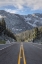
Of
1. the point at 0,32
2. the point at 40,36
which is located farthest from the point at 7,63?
the point at 40,36

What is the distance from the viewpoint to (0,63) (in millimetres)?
12891

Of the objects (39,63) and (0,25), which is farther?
(0,25)

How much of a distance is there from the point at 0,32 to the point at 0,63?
12000cm

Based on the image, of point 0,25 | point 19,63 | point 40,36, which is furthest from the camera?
point 40,36

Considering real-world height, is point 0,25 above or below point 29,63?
above

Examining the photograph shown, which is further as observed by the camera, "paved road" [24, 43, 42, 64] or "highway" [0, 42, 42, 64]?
"paved road" [24, 43, 42, 64]

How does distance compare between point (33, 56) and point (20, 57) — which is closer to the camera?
point (20, 57)

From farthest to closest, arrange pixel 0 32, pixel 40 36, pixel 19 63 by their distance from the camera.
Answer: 1. pixel 40 36
2. pixel 0 32
3. pixel 19 63

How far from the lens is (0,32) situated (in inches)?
5212

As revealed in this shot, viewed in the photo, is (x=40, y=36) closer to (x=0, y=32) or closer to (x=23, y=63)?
(x=0, y=32)

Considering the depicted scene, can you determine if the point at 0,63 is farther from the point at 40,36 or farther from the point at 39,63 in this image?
the point at 40,36

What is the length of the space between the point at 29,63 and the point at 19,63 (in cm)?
62

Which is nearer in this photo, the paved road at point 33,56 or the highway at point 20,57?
the highway at point 20,57

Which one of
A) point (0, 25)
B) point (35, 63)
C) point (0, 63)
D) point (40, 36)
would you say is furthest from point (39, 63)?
point (40, 36)
